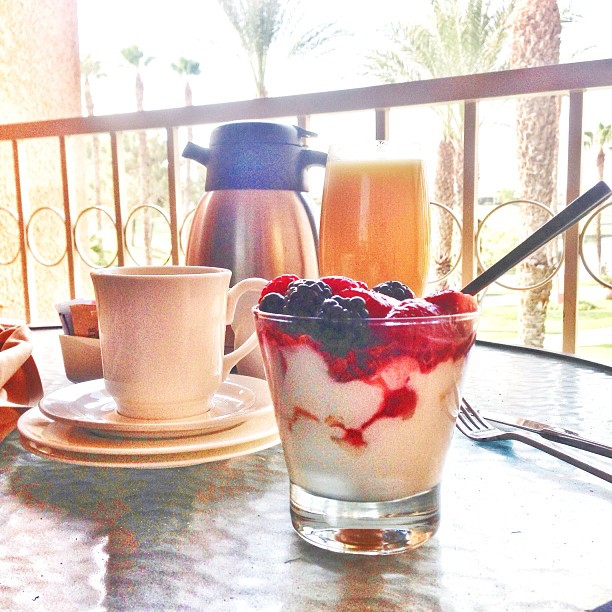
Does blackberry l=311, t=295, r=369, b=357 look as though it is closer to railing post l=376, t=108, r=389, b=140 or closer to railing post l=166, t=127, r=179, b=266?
railing post l=376, t=108, r=389, b=140

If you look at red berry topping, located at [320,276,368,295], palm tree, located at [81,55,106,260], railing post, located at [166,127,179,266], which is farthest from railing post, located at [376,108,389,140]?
palm tree, located at [81,55,106,260]

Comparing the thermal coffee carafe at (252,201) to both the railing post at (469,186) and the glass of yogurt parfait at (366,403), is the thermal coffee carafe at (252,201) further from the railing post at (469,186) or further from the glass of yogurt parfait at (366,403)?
the railing post at (469,186)

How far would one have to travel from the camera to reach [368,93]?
156 centimetres

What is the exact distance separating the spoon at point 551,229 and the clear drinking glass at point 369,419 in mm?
128

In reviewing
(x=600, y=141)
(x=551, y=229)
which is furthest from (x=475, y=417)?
(x=600, y=141)

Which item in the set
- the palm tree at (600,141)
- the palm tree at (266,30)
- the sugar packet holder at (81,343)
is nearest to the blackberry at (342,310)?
the sugar packet holder at (81,343)

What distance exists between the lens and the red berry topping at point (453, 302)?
34cm

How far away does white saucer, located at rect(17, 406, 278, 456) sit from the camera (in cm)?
42

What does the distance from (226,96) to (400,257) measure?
11.7 metres

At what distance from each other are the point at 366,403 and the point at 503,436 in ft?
0.58

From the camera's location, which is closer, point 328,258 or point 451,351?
point 451,351

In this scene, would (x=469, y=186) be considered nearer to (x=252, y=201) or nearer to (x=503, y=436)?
(x=252, y=201)

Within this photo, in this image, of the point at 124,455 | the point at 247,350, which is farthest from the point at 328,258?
the point at 124,455

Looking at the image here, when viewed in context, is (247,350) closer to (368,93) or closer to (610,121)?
(368,93)
